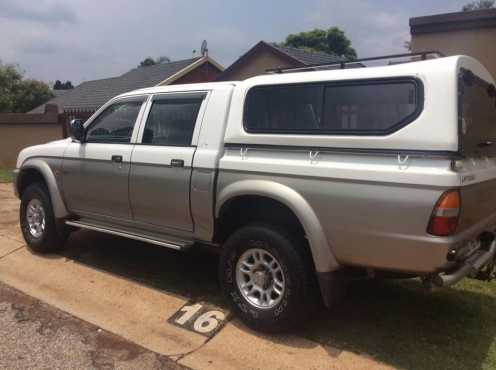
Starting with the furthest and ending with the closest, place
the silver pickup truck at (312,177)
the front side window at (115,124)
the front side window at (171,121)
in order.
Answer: the front side window at (115,124), the front side window at (171,121), the silver pickup truck at (312,177)

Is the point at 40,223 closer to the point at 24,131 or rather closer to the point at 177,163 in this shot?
the point at 177,163

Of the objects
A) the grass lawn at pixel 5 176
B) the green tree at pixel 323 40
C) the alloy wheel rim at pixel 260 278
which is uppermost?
the green tree at pixel 323 40

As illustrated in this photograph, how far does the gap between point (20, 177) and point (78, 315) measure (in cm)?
255

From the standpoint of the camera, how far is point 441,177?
2865 millimetres

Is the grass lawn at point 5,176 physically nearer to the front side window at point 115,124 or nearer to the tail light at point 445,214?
the front side window at point 115,124

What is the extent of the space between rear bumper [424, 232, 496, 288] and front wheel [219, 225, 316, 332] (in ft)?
2.93

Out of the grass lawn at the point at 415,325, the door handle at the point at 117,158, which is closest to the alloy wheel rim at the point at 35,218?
the door handle at the point at 117,158

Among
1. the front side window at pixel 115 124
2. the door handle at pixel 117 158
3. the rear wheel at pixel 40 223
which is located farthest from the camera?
the rear wheel at pixel 40 223

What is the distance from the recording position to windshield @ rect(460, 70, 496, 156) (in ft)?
10.5

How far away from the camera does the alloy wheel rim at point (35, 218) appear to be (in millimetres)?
5656

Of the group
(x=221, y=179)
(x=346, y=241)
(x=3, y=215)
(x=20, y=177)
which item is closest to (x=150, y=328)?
(x=221, y=179)

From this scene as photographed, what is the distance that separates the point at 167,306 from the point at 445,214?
2561 millimetres

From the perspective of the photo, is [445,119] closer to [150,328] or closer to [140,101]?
[150,328]

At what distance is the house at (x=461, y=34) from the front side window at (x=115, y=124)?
A: 4668 millimetres
